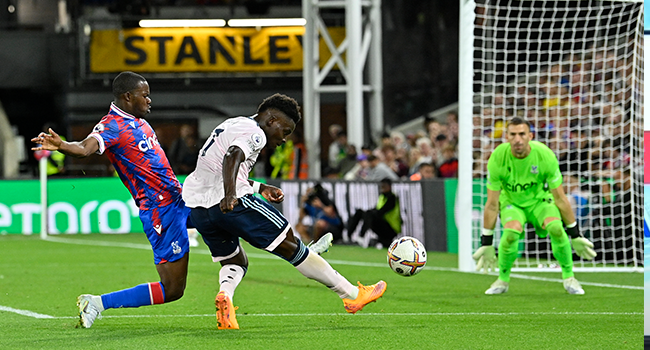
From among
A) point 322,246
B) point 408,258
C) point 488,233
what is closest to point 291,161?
point 488,233

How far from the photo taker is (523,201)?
380 inches

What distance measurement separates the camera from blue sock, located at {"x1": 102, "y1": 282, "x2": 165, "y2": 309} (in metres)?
6.82

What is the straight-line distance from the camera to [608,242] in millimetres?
12617

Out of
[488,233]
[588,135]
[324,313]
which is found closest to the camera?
[324,313]

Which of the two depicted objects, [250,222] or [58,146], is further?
[250,222]

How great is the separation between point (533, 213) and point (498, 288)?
87 cm

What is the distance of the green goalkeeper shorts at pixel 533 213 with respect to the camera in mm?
9525

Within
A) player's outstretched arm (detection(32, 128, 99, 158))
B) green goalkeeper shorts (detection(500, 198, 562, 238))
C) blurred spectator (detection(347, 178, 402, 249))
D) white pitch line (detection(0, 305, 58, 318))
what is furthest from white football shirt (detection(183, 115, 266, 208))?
blurred spectator (detection(347, 178, 402, 249))

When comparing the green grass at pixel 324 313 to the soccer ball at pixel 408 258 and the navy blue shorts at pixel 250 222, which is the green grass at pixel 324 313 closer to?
the soccer ball at pixel 408 258

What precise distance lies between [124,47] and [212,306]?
17.4 meters

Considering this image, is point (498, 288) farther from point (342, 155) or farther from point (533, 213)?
point (342, 155)

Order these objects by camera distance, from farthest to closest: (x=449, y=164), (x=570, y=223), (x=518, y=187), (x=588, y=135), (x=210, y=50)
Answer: (x=210, y=50) → (x=449, y=164) → (x=588, y=135) → (x=570, y=223) → (x=518, y=187)

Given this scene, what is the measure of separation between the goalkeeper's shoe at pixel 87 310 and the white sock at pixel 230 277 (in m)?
0.88

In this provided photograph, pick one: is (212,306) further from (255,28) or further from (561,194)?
(255,28)
